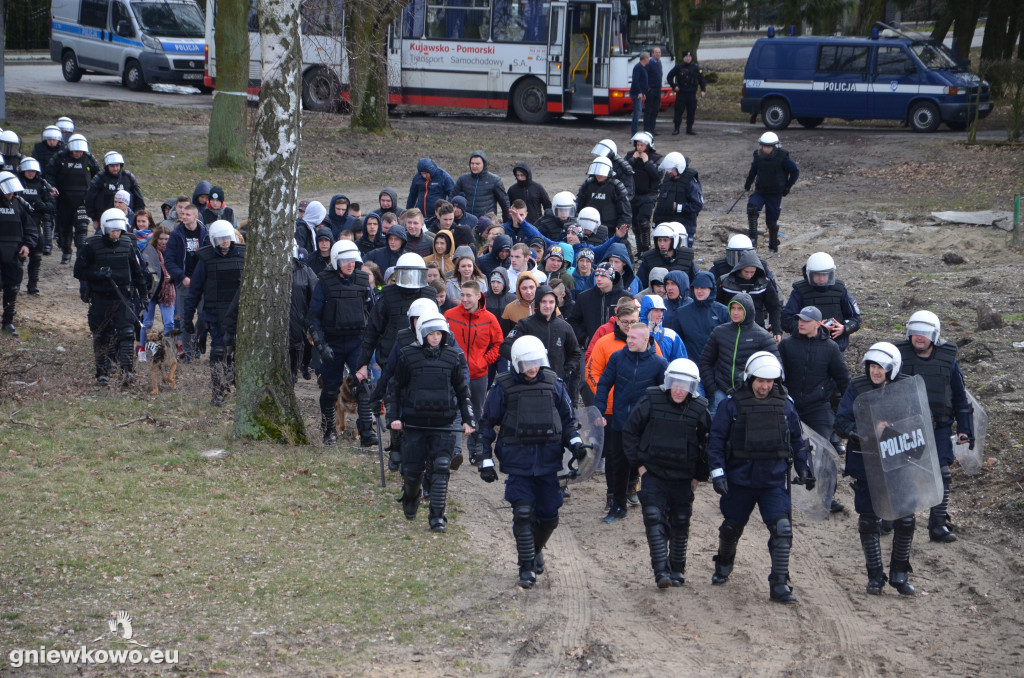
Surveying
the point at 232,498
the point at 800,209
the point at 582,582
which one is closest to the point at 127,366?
the point at 232,498

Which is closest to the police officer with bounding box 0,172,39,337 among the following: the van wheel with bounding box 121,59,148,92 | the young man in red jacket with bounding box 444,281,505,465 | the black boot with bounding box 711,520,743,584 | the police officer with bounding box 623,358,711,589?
the young man in red jacket with bounding box 444,281,505,465

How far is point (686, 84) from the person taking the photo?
29.0 meters

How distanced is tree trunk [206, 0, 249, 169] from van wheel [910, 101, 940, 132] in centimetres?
1692

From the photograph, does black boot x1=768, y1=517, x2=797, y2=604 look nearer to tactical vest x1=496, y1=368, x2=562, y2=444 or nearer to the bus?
tactical vest x1=496, y1=368, x2=562, y2=444

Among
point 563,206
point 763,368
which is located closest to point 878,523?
point 763,368

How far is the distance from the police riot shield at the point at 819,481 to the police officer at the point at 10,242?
9.67m

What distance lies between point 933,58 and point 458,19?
1222cm

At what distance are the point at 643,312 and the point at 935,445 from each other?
2.73 meters

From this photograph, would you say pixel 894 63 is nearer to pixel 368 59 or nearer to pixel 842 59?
pixel 842 59

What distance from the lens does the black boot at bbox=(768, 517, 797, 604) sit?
7793 mm

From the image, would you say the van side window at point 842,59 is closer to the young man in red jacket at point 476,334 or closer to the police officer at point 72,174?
the police officer at point 72,174

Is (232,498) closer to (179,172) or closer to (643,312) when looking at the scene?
(643,312)

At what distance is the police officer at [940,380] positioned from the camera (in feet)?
28.6

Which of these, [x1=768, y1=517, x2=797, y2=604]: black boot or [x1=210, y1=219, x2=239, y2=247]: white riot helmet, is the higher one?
[x1=210, y1=219, x2=239, y2=247]: white riot helmet
